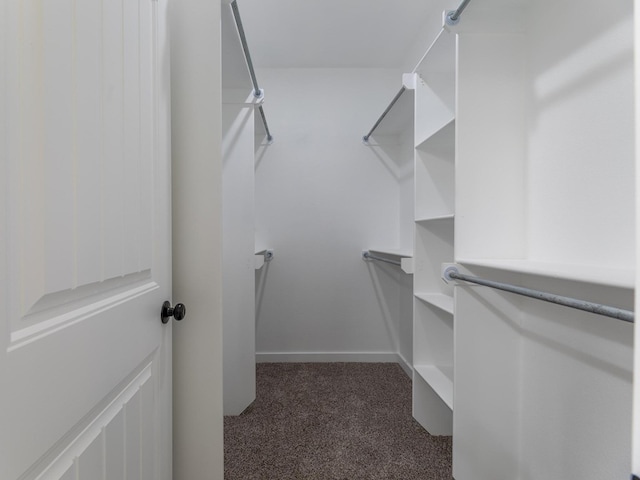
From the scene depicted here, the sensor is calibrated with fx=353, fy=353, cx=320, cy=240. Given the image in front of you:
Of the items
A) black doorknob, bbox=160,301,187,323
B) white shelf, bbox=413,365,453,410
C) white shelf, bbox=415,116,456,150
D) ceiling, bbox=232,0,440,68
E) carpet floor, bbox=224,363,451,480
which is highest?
ceiling, bbox=232,0,440,68

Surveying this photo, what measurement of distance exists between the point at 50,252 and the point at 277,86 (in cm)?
251

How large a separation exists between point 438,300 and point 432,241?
Answer: 1.00 feet

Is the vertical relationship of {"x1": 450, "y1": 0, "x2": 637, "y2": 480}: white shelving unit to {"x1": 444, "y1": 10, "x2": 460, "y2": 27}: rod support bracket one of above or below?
below

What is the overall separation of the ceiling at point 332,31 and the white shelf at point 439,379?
2.03 meters

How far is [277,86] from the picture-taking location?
2711 millimetres

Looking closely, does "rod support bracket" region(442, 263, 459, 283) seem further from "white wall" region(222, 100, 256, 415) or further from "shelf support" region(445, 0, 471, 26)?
"white wall" region(222, 100, 256, 415)

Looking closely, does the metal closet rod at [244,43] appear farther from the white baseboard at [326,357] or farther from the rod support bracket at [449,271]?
the white baseboard at [326,357]

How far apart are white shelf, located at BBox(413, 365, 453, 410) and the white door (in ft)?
3.59

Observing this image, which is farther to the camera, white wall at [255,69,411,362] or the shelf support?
white wall at [255,69,411,362]

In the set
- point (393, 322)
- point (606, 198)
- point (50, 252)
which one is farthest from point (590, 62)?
point (393, 322)

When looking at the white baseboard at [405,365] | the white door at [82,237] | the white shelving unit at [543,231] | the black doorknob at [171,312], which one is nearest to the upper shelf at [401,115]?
the white shelving unit at [543,231]

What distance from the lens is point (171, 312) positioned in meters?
→ 0.89

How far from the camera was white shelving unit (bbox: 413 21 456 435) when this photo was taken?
1.69 metres

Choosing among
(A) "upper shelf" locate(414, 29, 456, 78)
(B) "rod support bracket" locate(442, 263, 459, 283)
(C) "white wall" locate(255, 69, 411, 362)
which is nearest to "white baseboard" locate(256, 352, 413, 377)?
(C) "white wall" locate(255, 69, 411, 362)
